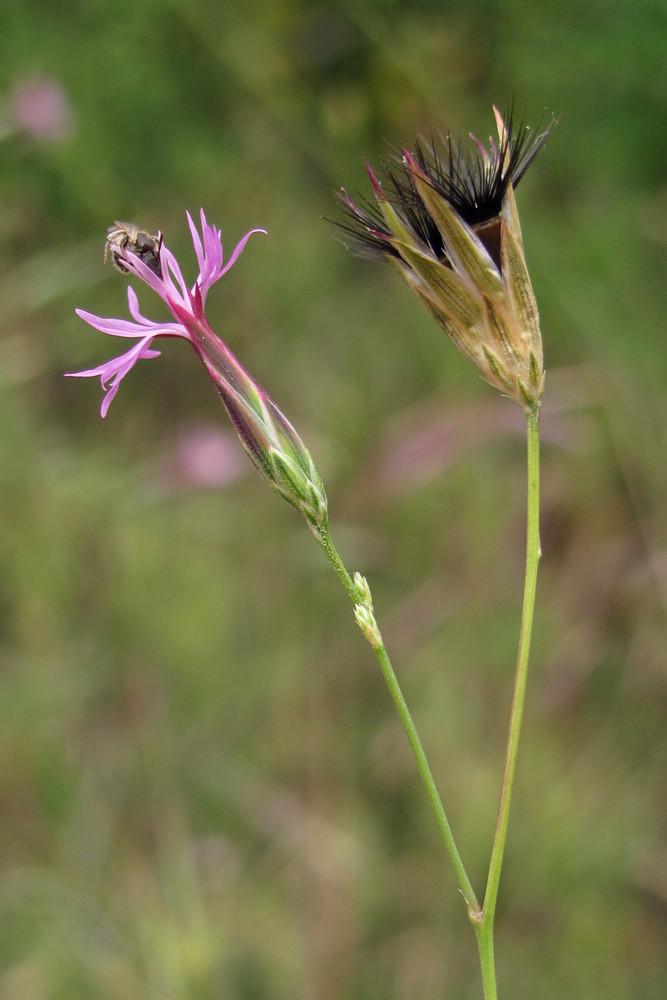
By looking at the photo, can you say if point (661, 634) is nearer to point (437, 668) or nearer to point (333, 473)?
point (437, 668)

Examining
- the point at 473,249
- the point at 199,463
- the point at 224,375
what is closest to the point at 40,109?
the point at 199,463

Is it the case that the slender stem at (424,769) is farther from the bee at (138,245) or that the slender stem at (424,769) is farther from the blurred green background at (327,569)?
the blurred green background at (327,569)

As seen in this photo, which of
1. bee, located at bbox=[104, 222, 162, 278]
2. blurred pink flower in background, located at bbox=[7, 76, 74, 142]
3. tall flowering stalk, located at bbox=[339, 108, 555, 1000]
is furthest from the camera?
blurred pink flower in background, located at bbox=[7, 76, 74, 142]

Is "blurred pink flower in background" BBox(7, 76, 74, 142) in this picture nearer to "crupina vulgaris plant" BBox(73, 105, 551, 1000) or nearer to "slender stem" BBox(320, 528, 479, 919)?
"crupina vulgaris plant" BBox(73, 105, 551, 1000)

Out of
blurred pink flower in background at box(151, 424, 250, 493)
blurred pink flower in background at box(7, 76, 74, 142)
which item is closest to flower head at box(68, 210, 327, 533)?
blurred pink flower in background at box(151, 424, 250, 493)

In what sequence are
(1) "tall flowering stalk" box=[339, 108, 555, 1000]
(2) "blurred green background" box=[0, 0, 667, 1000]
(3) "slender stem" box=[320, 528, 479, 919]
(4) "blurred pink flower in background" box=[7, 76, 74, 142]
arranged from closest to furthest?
(3) "slender stem" box=[320, 528, 479, 919], (1) "tall flowering stalk" box=[339, 108, 555, 1000], (2) "blurred green background" box=[0, 0, 667, 1000], (4) "blurred pink flower in background" box=[7, 76, 74, 142]

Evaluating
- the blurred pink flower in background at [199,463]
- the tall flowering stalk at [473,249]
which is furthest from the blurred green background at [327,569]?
the tall flowering stalk at [473,249]

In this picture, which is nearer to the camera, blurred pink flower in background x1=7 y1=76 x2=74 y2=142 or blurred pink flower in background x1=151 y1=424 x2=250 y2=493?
blurred pink flower in background x1=151 y1=424 x2=250 y2=493
